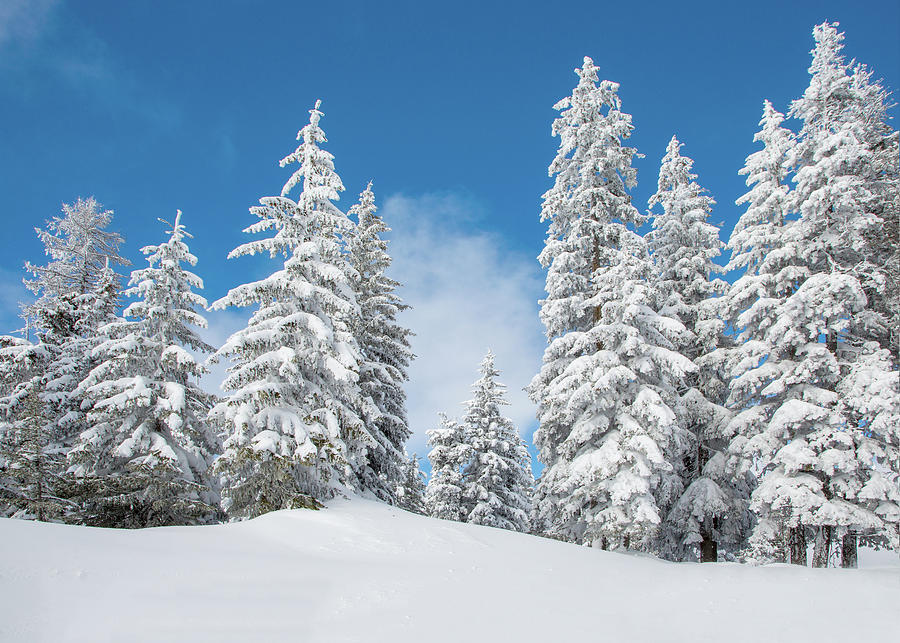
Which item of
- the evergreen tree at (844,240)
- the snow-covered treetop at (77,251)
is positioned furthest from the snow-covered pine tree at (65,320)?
the evergreen tree at (844,240)

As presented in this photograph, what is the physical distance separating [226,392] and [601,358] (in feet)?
39.5

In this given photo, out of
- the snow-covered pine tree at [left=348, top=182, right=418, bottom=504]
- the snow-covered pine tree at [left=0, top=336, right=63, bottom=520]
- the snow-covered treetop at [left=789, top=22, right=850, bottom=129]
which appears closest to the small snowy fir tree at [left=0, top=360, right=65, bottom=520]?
the snow-covered pine tree at [left=0, top=336, right=63, bottom=520]

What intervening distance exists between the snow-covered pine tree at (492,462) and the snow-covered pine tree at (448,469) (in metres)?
0.43

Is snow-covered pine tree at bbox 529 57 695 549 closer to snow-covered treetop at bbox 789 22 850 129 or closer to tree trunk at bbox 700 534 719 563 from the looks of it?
tree trunk at bbox 700 534 719 563

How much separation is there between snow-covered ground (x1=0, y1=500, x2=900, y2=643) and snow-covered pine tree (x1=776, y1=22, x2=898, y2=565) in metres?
2.67

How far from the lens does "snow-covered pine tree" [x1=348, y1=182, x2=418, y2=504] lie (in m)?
20.5

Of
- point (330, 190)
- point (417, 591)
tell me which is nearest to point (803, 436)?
point (417, 591)

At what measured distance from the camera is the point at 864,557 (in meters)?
26.1

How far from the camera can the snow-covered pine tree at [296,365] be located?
14.1 m

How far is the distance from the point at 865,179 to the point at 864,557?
21.2 m

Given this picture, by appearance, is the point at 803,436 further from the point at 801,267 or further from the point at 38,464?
the point at 38,464

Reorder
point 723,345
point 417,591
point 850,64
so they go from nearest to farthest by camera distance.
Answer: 1. point 417,591
2. point 850,64
3. point 723,345

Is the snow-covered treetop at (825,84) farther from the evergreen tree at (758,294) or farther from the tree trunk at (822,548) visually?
the tree trunk at (822,548)

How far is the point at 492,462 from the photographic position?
2739 centimetres
